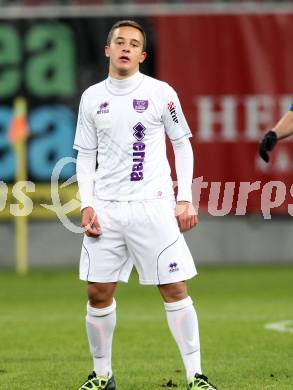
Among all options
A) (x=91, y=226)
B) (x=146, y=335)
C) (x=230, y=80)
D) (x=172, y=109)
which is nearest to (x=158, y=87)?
(x=172, y=109)

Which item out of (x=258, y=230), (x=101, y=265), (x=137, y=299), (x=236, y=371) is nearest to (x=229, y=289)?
(x=137, y=299)

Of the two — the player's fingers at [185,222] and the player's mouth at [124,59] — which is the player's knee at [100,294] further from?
the player's mouth at [124,59]

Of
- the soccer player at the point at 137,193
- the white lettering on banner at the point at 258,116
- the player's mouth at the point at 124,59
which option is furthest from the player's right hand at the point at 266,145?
the white lettering on banner at the point at 258,116

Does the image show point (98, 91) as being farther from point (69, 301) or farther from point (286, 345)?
point (69, 301)

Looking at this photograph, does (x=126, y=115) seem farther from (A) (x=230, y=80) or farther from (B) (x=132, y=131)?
(A) (x=230, y=80)

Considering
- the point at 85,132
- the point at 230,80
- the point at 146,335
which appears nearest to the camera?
the point at 85,132

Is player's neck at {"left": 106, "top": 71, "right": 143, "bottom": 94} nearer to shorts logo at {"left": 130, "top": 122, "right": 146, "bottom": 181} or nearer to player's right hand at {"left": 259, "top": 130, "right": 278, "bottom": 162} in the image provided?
shorts logo at {"left": 130, "top": 122, "right": 146, "bottom": 181}

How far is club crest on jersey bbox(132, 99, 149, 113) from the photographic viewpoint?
7164mm

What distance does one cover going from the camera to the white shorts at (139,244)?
282 inches

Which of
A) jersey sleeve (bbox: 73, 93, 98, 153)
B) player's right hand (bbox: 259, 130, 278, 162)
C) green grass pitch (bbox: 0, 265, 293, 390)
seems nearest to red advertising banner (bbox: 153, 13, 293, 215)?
green grass pitch (bbox: 0, 265, 293, 390)

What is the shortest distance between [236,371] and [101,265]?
1.54 m

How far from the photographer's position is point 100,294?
7285 millimetres

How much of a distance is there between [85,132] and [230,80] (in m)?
11.3

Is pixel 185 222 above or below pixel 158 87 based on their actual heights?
below
